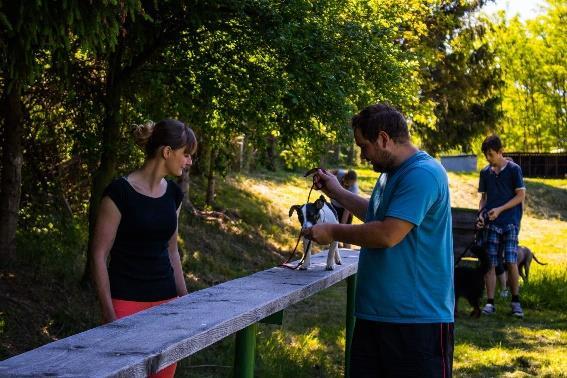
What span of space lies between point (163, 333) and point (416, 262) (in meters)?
1.20

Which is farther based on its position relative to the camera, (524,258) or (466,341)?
(524,258)

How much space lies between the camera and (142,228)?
4359 millimetres

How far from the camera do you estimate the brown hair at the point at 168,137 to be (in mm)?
4422

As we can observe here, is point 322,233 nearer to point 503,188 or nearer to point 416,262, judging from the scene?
point 416,262

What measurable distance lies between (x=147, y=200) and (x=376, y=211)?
46.9 inches

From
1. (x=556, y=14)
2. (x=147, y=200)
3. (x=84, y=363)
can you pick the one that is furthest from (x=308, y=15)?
(x=556, y=14)

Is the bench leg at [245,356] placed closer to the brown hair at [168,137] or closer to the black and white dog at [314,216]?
the black and white dog at [314,216]

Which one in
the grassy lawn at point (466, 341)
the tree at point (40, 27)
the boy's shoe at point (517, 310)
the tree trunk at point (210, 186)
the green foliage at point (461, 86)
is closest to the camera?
the tree at point (40, 27)

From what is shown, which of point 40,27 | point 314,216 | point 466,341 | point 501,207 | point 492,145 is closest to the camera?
point 314,216

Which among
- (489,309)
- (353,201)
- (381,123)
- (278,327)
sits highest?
(381,123)

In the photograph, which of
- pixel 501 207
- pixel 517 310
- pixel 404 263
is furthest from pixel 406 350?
pixel 517 310

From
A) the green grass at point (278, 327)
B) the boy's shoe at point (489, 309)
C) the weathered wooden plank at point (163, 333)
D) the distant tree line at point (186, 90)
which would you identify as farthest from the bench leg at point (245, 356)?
the boy's shoe at point (489, 309)

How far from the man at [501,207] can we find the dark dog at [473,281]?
0.33 ft

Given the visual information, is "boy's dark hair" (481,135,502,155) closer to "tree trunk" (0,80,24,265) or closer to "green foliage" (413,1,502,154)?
"tree trunk" (0,80,24,265)
